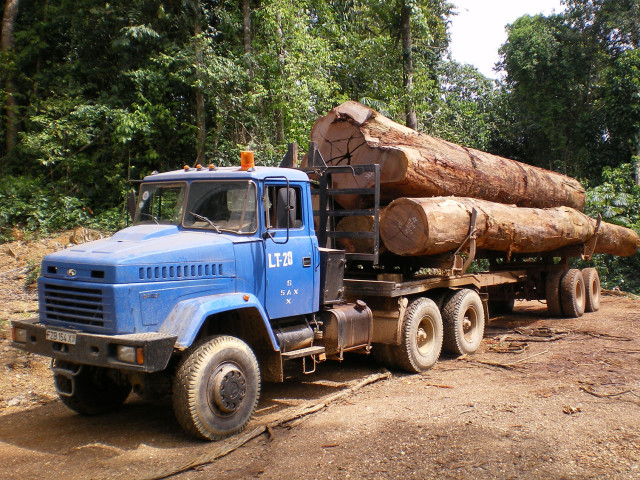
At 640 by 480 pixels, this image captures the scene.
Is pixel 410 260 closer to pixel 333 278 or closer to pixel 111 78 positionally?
pixel 333 278

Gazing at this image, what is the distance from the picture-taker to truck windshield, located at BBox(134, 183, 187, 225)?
6.22 metres

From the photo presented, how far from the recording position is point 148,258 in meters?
5.23

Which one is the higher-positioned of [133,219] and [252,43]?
[252,43]

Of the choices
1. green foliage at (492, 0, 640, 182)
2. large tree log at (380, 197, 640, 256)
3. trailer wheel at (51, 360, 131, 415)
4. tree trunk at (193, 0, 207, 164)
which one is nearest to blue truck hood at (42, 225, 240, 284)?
trailer wheel at (51, 360, 131, 415)

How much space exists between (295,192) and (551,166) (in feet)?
84.0

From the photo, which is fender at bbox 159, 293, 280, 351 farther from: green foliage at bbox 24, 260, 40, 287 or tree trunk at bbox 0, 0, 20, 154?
tree trunk at bbox 0, 0, 20, 154

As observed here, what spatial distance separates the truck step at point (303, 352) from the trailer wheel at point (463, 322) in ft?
9.19

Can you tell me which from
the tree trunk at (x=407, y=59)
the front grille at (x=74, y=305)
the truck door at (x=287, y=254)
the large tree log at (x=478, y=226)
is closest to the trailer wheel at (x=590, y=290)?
the large tree log at (x=478, y=226)

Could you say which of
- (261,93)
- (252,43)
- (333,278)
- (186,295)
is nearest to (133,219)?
(186,295)

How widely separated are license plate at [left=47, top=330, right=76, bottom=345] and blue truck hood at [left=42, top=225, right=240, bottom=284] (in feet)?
1.58

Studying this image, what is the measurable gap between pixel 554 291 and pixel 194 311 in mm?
9565

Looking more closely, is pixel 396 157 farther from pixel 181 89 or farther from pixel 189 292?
pixel 181 89

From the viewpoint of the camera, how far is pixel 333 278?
7.19 m

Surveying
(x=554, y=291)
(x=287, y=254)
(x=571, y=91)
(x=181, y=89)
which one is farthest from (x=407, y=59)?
(x=287, y=254)
